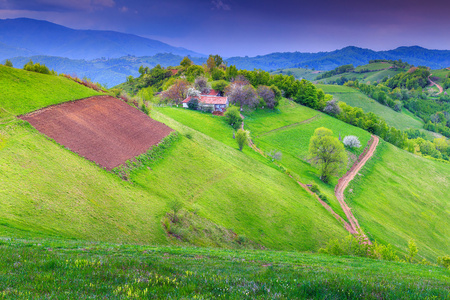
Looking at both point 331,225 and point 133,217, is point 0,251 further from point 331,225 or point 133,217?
point 331,225

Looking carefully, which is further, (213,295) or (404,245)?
(404,245)

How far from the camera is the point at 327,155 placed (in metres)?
68.1

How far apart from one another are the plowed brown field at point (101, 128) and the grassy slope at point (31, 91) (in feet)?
5.34

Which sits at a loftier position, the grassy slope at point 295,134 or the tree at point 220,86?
the tree at point 220,86

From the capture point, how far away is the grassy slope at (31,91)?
3738cm

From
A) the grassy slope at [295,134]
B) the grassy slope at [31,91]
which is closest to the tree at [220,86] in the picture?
the grassy slope at [295,134]

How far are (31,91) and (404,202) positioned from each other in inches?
3637

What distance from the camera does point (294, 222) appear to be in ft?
140

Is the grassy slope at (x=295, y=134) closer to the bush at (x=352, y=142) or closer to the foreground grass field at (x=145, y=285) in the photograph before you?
the bush at (x=352, y=142)

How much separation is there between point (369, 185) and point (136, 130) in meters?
67.6

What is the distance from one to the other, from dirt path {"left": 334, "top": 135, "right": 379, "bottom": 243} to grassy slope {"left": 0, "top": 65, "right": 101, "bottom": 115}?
190 ft

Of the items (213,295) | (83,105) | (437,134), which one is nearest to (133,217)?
(213,295)

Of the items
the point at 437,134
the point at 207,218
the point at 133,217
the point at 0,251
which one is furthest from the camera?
the point at 437,134

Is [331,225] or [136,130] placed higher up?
[136,130]
